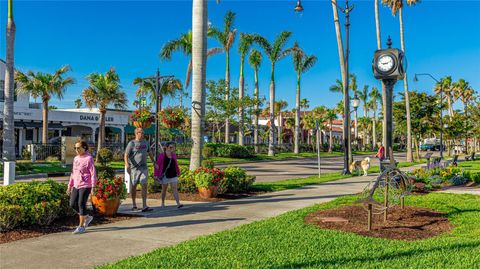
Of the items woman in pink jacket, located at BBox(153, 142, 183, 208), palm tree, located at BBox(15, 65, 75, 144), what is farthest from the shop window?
woman in pink jacket, located at BBox(153, 142, 183, 208)

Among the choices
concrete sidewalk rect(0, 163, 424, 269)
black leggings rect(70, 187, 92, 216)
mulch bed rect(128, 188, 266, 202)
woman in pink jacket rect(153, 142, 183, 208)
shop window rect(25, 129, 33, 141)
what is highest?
shop window rect(25, 129, 33, 141)

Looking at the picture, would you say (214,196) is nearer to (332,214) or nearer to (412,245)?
(332,214)

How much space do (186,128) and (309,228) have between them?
2862 cm

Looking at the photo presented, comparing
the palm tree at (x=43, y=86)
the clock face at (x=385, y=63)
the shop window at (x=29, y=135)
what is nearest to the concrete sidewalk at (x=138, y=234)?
the clock face at (x=385, y=63)

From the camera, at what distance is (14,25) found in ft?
65.0

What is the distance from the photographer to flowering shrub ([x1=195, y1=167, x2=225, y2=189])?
11.2 metres

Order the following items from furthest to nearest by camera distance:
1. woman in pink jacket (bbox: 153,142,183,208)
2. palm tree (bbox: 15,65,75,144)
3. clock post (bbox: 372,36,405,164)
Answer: palm tree (bbox: 15,65,75,144) → woman in pink jacket (bbox: 153,142,183,208) → clock post (bbox: 372,36,405,164)

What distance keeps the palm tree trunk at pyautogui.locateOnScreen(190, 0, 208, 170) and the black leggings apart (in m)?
5.61

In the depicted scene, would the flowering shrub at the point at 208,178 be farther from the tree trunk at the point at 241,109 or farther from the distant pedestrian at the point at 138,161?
the tree trunk at the point at 241,109

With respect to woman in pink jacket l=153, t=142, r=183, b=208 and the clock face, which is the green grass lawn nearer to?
woman in pink jacket l=153, t=142, r=183, b=208

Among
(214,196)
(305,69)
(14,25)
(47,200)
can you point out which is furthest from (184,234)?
(305,69)

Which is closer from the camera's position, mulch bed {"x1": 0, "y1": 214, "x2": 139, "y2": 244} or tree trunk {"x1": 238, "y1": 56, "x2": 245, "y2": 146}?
mulch bed {"x1": 0, "y1": 214, "x2": 139, "y2": 244}

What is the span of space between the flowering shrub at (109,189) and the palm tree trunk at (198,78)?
425cm

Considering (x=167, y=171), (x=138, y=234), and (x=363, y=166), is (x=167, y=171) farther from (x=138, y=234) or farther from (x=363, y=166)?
(x=363, y=166)
